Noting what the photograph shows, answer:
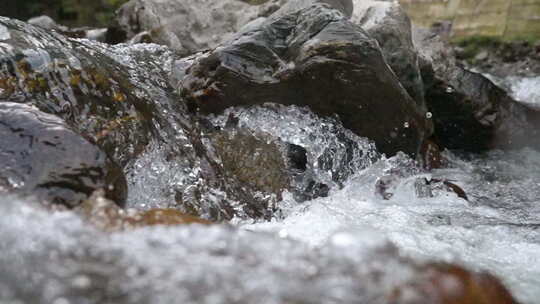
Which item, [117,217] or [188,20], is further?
[188,20]

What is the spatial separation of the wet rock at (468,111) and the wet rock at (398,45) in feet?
2.25

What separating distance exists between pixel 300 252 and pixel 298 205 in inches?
76.0

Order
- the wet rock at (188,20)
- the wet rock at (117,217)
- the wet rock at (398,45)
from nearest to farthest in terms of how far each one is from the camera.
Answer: the wet rock at (117,217), the wet rock at (398,45), the wet rock at (188,20)

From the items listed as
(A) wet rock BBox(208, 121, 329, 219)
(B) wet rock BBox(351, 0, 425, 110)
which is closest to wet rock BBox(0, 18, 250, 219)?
(A) wet rock BBox(208, 121, 329, 219)

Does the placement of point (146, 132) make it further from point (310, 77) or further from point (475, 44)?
point (475, 44)

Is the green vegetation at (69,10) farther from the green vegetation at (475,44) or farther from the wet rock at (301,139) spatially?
the wet rock at (301,139)

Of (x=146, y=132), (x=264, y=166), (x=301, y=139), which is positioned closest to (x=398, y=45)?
(x=301, y=139)

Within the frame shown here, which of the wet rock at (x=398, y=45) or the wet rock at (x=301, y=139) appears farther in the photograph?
the wet rock at (x=398, y=45)

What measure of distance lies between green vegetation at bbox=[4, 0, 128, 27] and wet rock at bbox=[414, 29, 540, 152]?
11.4m

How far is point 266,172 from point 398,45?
6.94ft

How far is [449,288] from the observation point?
1881 millimetres

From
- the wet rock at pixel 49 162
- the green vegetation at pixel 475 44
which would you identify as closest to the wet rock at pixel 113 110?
the wet rock at pixel 49 162

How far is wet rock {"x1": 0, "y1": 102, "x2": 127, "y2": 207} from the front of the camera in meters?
2.38

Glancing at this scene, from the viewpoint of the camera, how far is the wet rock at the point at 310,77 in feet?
14.1
